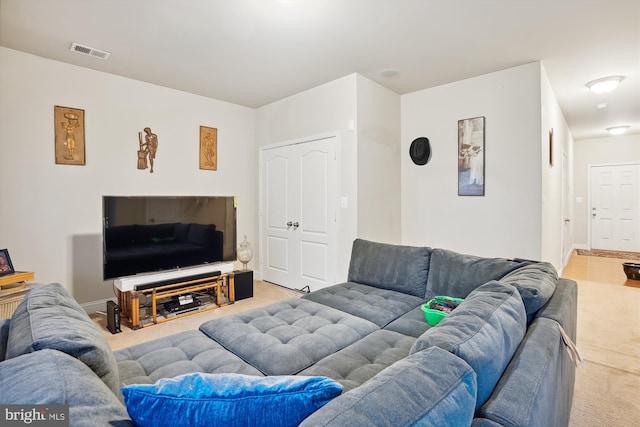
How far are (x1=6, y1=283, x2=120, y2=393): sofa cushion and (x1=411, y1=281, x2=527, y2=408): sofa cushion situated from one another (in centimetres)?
93

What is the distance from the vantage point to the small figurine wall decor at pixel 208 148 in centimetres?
446

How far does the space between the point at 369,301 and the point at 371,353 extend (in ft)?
2.59

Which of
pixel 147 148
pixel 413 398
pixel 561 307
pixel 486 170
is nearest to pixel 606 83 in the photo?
pixel 486 170

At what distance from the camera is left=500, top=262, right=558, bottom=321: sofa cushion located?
1396 millimetres

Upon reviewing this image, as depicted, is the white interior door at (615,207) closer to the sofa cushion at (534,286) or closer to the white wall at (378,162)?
the white wall at (378,162)

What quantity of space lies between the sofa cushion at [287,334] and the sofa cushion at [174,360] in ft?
0.21

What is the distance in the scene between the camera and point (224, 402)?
688mm

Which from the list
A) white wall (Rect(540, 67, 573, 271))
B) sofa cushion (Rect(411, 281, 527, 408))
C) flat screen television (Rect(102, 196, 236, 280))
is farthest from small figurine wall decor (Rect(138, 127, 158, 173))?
white wall (Rect(540, 67, 573, 271))

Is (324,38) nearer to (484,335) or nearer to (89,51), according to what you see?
(89,51)

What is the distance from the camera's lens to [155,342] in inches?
70.6

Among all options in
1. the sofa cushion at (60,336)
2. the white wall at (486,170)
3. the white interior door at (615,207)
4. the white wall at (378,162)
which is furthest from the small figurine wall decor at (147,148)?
the white interior door at (615,207)

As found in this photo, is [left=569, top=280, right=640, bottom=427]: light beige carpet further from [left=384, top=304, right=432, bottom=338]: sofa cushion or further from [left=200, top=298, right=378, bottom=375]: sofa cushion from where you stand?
[left=200, top=298, right=378, bottom=375]: sofa cushion

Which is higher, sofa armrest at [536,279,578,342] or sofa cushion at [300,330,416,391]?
sofa armrest at [536,279,578,342]

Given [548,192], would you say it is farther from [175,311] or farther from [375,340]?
[175,311]
